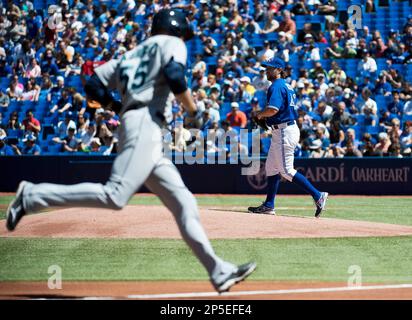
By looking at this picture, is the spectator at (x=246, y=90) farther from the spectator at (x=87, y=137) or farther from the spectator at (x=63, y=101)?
the spectator at (x=63, y=101)

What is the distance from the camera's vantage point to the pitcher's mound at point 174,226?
32.1 ft

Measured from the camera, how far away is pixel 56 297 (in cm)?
615

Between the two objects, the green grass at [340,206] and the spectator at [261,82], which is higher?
the spectator at [261,82]

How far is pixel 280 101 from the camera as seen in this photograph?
11031 mm

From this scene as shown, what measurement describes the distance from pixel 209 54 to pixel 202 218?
11.0 metres

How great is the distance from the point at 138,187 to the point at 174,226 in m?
4.37

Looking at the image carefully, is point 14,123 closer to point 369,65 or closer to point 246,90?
point 246,90

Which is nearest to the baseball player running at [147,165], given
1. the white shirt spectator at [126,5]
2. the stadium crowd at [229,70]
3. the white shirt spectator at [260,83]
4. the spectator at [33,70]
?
the stadium crowd at [229,70]

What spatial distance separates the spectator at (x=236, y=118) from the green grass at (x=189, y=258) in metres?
8.31

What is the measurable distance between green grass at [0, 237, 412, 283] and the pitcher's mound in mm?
258

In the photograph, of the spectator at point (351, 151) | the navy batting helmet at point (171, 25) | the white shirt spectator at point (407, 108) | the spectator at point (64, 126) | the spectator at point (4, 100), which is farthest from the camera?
the spectator at point (4, 100)

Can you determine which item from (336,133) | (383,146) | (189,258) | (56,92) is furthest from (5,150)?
(189,258)
